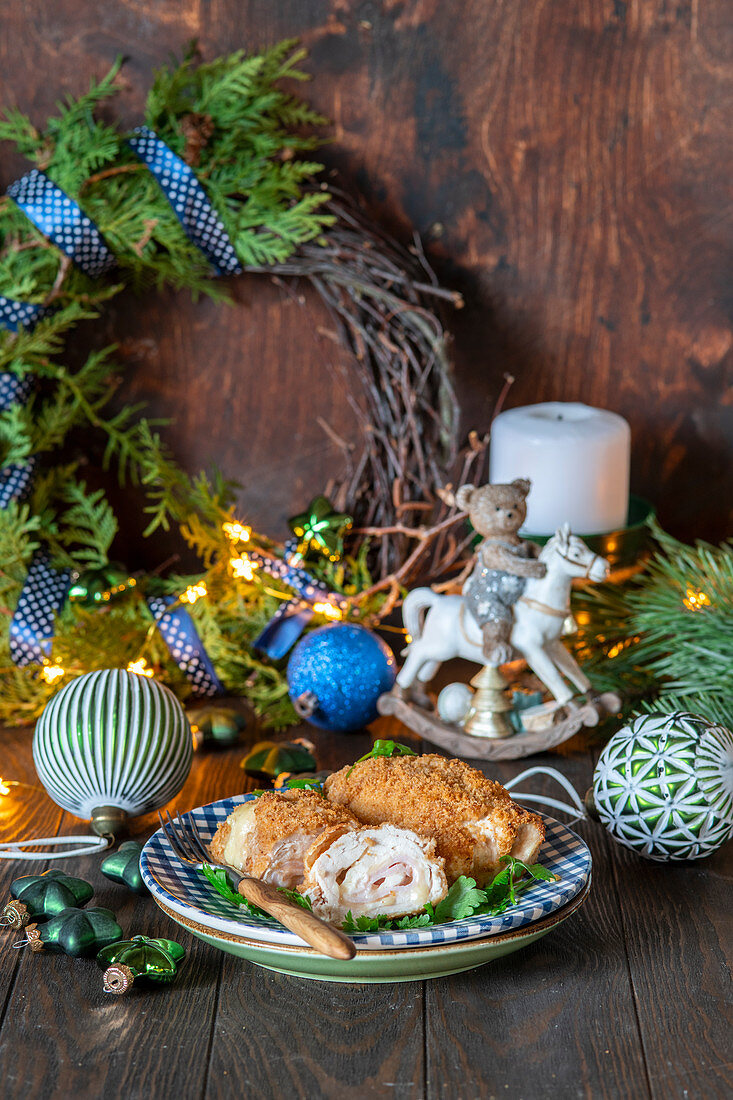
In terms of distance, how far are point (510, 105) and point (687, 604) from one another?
2.14ft

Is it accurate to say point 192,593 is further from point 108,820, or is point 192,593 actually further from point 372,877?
point 372,877

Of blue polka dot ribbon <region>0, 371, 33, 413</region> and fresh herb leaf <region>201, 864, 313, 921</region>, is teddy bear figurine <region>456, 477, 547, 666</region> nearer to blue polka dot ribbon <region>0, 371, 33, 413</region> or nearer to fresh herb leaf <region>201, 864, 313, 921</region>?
fresh herb leaf <region>201, 864, 313, 921</region>

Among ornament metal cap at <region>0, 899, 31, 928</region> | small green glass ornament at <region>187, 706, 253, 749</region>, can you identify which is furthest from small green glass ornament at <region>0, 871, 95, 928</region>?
small green glass ornament at <region>187, 706, 253, 749</region>

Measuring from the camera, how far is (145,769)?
98cm

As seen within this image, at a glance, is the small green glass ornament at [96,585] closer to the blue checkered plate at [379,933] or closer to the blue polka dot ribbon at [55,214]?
the blue polka dot ribbon at [55,214]

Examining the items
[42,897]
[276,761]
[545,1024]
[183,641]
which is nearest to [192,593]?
[183,641]

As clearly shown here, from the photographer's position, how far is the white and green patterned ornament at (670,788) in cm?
88

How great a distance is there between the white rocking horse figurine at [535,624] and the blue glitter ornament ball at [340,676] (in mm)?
36

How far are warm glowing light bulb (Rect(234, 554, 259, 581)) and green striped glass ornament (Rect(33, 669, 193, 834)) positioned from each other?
0.34 meters

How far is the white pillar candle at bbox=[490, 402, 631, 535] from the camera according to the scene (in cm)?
126

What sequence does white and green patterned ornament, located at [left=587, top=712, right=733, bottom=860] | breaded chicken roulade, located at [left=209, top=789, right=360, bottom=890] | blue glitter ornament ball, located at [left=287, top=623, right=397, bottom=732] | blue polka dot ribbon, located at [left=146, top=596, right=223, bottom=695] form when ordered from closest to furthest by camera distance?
breaded chicken roulade, located at [left=209, top=789, right=360, bottom=890] → white and green patterned ornament, located at [left=587, top=712, right=733, bottom=860] → blue glitter ornament ball, located at [left=287, top=623, right=397, bottom=732] → blue polka dot ribbon, located at [left=146, top=596, right=223, bottom=695]

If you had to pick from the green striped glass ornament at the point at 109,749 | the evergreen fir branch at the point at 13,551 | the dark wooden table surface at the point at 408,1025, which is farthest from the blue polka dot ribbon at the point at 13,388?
the dark wooden table surface at the point at 408,1025

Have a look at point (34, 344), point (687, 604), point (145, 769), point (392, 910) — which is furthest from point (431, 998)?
point (34, 344)

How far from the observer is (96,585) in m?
1.29
